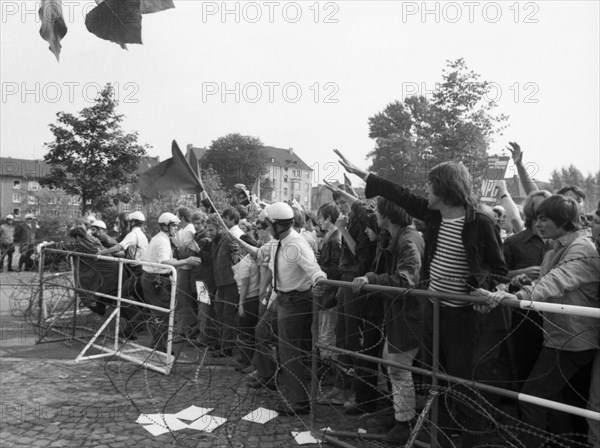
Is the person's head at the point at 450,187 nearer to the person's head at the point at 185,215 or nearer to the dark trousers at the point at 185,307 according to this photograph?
the dark trousers at the point at 185,307

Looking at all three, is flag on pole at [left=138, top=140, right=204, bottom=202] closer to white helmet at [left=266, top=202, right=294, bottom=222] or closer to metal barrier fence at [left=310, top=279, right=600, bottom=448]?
white helmet at [left=266, top=202, right=294, bottom=222]

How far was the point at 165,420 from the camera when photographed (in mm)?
4992

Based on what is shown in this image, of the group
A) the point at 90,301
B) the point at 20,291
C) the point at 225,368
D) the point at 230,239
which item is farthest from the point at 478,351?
the point at 20,291

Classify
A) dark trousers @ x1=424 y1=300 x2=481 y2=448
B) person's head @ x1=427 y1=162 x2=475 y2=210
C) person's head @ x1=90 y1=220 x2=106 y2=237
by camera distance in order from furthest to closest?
person's head @ x1=90 y1=220 x2=106 y2=237
person's head @ x1=427 y1=162 x2=475 y2=210
dark trousers @ x1=424 y1=300 x2=481 y2=448

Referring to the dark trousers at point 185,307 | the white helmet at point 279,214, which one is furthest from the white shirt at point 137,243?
the white helmet at point 279,214

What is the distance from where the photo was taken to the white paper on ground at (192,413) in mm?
5090

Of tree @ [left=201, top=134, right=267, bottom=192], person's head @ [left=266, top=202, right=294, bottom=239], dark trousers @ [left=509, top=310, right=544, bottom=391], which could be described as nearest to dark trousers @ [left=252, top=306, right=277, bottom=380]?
person's head @ [left=266, top=202, right=294, bottom=239]

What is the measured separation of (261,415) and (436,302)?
2.33 meters

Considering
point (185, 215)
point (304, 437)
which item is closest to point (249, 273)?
point (185, 215)

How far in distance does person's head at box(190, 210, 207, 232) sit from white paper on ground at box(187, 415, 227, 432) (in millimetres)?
3725

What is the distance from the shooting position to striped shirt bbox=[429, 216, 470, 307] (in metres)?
3.86

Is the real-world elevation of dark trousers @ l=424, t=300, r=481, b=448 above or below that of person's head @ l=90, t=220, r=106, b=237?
below

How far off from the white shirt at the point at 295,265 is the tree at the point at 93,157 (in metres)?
14.2

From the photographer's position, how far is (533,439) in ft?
12.4
